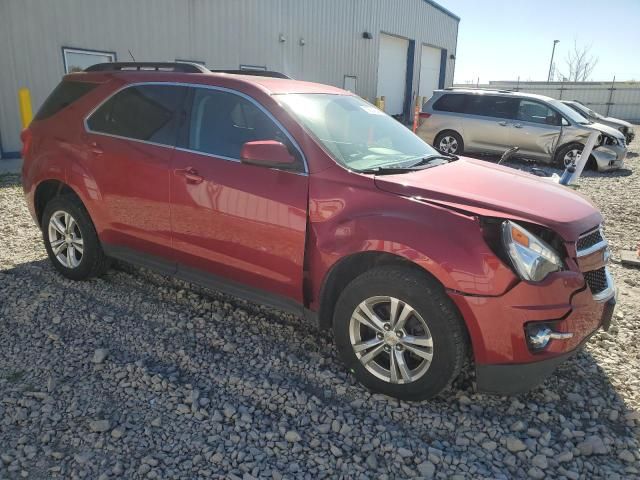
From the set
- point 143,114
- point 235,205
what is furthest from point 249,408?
point 143,114

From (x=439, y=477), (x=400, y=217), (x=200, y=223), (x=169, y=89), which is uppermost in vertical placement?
(x=169, y=89)

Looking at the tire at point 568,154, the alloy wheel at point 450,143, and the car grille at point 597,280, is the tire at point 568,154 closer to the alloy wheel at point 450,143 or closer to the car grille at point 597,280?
the alloy wheel at point 450,143

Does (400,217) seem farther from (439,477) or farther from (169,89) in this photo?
(169,89)

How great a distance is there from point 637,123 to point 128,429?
115 feet

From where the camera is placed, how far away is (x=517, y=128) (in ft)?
37.6

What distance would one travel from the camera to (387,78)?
2348cm

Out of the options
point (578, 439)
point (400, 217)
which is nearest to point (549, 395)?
point (578, 439)

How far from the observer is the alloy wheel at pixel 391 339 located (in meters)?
2.74

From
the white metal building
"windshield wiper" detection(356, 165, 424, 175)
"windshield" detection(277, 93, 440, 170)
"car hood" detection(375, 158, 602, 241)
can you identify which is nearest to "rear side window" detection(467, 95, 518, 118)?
the white metal building

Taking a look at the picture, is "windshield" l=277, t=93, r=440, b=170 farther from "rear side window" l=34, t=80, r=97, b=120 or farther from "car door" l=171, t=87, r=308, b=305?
"rear side window" l=34, t=80, r=97, b=120

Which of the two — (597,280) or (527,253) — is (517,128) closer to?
(597,280)

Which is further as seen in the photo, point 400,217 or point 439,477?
point 400,217

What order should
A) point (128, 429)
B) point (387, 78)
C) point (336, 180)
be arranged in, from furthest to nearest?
point (387, 78)
point (336, 180)
point (128, 429)

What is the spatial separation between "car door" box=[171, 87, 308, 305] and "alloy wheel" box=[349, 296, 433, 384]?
475 millimetres
